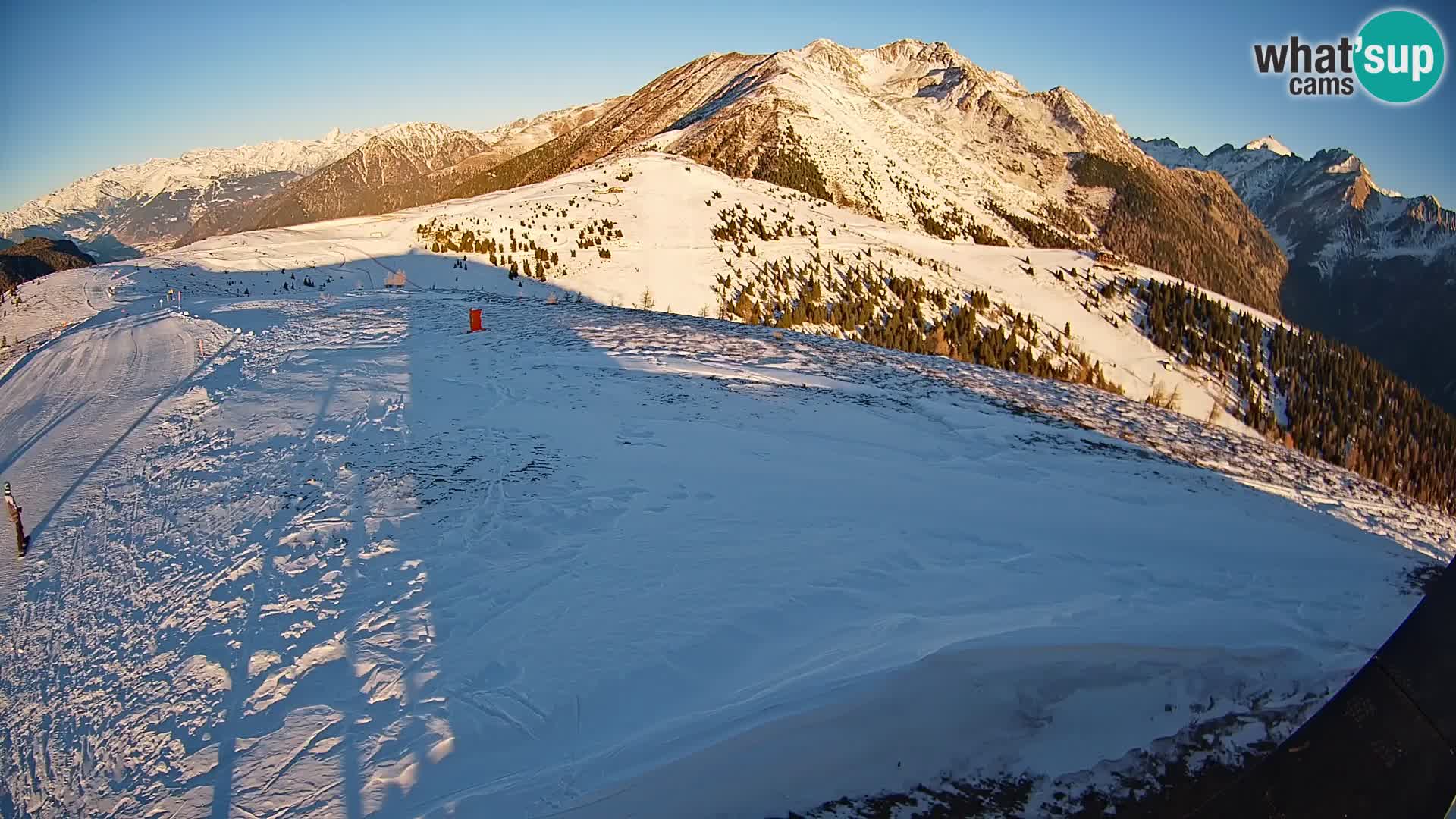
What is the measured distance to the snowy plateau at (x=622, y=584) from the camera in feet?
14.2

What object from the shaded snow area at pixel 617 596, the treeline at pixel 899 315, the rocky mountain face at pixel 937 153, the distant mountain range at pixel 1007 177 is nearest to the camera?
the shaded snow area at pixel 617 596

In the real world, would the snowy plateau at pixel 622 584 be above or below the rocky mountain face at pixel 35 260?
below

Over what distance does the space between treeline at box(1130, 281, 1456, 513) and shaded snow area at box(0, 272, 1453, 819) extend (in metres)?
20.1

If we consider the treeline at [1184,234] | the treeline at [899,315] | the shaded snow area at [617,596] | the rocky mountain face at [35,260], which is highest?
the treeline at [1184,234]

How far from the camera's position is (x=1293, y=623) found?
5750mm

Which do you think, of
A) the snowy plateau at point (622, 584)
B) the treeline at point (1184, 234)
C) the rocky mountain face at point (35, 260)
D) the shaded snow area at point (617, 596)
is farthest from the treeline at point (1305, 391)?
the rocky mountain face at point (35, 260)

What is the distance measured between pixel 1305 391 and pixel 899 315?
19.2 m

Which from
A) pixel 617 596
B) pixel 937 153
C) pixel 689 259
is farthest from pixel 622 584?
pixel 937 153

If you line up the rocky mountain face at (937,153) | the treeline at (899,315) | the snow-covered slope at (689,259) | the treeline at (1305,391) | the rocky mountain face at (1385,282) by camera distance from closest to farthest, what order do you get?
the snow-covered slope at (689,259), the treeline at (899,315), the treeline at (1305,391), the rocky mountain face at (937,153), the rocky mountain face at (1385,282)

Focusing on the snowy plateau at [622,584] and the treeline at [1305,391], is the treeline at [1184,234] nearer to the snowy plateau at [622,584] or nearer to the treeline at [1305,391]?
the treeline at [1305,391]

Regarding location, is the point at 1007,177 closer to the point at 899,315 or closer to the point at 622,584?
the point at 899,315

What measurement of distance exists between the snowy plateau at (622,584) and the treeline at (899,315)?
1243cm

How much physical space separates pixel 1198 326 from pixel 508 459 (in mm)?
34542

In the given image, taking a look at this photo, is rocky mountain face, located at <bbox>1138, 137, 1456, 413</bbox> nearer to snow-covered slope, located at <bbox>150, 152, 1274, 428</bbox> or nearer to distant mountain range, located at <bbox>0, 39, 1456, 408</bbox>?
distant mountain range, located at <bbox>0, 39, 1456, 408</bbox>
